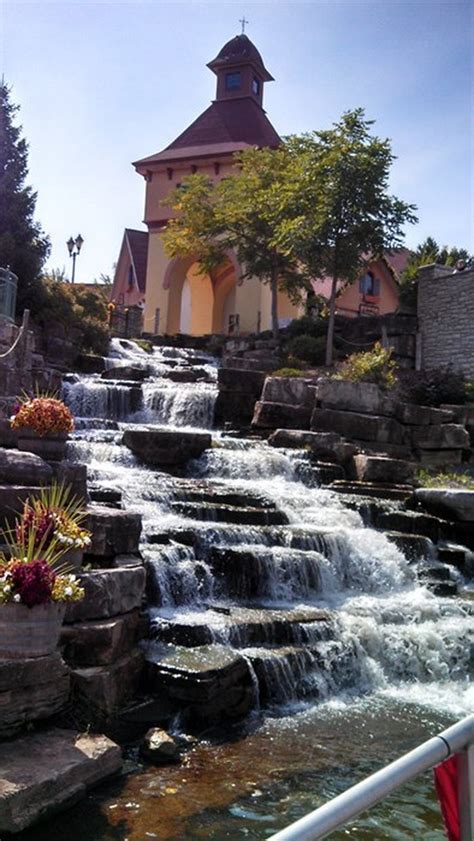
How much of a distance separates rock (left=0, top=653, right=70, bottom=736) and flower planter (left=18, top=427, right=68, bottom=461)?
9.81 feet

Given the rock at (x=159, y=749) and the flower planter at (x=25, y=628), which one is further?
the rock at (x=159, y=749)

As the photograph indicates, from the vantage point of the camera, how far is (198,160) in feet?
110

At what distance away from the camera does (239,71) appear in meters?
37.2

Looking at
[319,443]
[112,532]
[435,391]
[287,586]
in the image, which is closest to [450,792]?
[112,532]

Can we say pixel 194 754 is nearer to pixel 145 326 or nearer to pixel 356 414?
pixel 356 414

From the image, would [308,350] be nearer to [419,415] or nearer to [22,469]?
[419,415]

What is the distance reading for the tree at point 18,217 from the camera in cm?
2161

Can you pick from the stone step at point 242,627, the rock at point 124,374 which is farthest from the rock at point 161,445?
the rock at point 124,374

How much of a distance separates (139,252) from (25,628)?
38149 mm

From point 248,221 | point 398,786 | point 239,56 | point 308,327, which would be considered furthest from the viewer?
point 239,56

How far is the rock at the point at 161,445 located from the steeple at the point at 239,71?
27741mm

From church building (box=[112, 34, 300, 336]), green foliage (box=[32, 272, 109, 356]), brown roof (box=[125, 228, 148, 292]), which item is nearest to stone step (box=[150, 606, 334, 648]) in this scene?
green foliage (box=[32, 272, 109, 356])

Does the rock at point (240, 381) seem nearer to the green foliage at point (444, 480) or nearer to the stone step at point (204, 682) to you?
the green foliage at point (444, 480)

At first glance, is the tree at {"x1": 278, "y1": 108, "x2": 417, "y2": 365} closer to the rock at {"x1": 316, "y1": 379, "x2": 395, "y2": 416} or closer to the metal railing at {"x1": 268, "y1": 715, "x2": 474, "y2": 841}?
the rock at {"x1": 316, "y1": 379, "x2": 395, "y2": 416}
